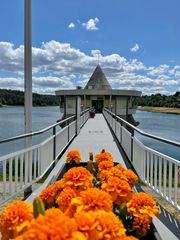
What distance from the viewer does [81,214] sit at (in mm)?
1012

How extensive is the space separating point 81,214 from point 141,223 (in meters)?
0.55

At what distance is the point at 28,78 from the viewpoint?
544cm

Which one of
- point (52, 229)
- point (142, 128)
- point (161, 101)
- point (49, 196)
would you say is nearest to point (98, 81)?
point (142, 128)

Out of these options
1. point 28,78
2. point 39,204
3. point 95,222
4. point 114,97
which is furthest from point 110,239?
point 114,97

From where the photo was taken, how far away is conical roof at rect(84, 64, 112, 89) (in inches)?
2054

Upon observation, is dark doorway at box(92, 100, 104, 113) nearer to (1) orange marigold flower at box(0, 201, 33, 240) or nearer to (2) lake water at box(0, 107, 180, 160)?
(2) lake water at box(0, 107, 180, 160)

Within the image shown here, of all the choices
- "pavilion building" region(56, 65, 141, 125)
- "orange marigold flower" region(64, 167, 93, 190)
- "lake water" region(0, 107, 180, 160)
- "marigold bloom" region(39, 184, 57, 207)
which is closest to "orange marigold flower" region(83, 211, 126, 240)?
"orange marigold flower" region(64, 167, 93, 190)

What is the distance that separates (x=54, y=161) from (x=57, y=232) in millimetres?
6314

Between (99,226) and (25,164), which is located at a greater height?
(99,226)

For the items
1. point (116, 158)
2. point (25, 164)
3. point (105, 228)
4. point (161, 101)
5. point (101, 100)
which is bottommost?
point (116, 158)

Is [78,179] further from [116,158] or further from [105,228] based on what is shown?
[116,158]

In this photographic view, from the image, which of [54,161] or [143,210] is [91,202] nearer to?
[143,210]

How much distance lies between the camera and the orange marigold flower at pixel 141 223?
4.66 feet

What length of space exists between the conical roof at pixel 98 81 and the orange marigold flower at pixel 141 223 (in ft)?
165
